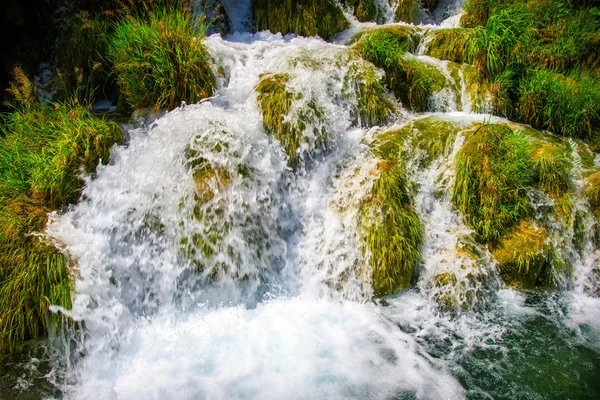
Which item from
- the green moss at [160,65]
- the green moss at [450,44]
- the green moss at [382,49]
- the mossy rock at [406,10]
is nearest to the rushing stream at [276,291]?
the green moss at [160,65]

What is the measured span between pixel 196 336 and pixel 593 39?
310 inches

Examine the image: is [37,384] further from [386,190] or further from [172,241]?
[386,190]

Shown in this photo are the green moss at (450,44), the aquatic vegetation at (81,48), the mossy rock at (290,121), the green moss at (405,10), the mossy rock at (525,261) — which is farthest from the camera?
the green moss at (405,10)

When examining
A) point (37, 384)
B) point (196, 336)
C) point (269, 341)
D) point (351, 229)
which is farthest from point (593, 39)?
point (37, 384)

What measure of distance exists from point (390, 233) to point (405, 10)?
732 centimetres

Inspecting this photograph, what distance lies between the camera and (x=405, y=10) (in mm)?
9695

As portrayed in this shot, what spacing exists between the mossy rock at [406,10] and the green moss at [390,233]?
20.9 ft

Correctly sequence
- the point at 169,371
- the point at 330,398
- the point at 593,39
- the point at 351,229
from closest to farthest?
1. the point at 330,398
2. the point at 169,371
3. the point at 351,229
4. the point at 593,39

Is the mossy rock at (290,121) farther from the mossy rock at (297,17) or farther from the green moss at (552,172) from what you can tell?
the mossy rock at (297,17)

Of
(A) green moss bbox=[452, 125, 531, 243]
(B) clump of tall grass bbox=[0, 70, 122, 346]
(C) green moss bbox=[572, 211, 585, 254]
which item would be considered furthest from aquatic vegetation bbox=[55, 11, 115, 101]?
(C) green moss bbox=[572, 211, 585, 254]

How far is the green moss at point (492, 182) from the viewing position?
4.92m

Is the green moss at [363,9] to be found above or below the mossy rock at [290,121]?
above

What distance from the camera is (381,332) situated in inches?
163

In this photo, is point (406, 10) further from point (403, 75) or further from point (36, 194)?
point (36, 194)
